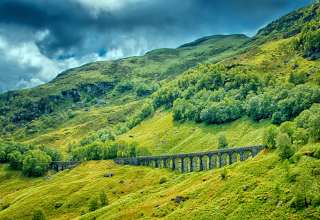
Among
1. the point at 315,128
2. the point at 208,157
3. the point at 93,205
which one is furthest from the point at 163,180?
the point at 315,128

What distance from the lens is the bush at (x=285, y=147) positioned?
112312mm

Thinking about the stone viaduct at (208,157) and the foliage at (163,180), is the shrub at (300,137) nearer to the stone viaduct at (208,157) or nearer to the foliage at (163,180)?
the stone viaduct at (208,157)

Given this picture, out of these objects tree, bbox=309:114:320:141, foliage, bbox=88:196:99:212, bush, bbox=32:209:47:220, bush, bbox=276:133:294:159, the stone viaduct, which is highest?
tree, bbox=309:114:320:141

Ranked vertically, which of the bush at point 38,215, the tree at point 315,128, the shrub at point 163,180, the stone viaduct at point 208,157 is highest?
the tree at point 315,128

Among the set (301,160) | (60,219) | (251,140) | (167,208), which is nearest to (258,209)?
(301,160)

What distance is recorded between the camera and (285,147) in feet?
370

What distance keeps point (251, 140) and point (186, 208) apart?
88.7 m

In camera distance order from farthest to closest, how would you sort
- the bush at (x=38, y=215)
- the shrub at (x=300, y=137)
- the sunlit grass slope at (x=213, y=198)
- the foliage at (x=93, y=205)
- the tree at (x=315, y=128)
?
the bush at (x=38, y=215)
the foliage at (x=93, y=205)
the shrub at (x=300, y=137)
the tree at (x=315, y=128)
the sunlit grass slope at (x=213, y=198)

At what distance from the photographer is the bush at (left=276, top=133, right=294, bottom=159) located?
112 m

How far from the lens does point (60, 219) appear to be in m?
156

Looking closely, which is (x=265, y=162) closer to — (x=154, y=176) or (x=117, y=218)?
(x=117, y=218)

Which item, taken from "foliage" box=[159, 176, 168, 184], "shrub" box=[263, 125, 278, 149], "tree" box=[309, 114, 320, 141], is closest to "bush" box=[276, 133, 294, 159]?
"tree" box=[309, 114, 320, 141]

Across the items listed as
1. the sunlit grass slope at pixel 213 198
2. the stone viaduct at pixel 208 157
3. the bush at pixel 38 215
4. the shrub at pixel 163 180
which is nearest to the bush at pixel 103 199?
the sunlit grass slope at pixel 213 198

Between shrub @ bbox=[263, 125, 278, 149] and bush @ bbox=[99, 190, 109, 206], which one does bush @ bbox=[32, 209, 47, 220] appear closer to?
bush @ bbox=[99, 190, 109, 206]
